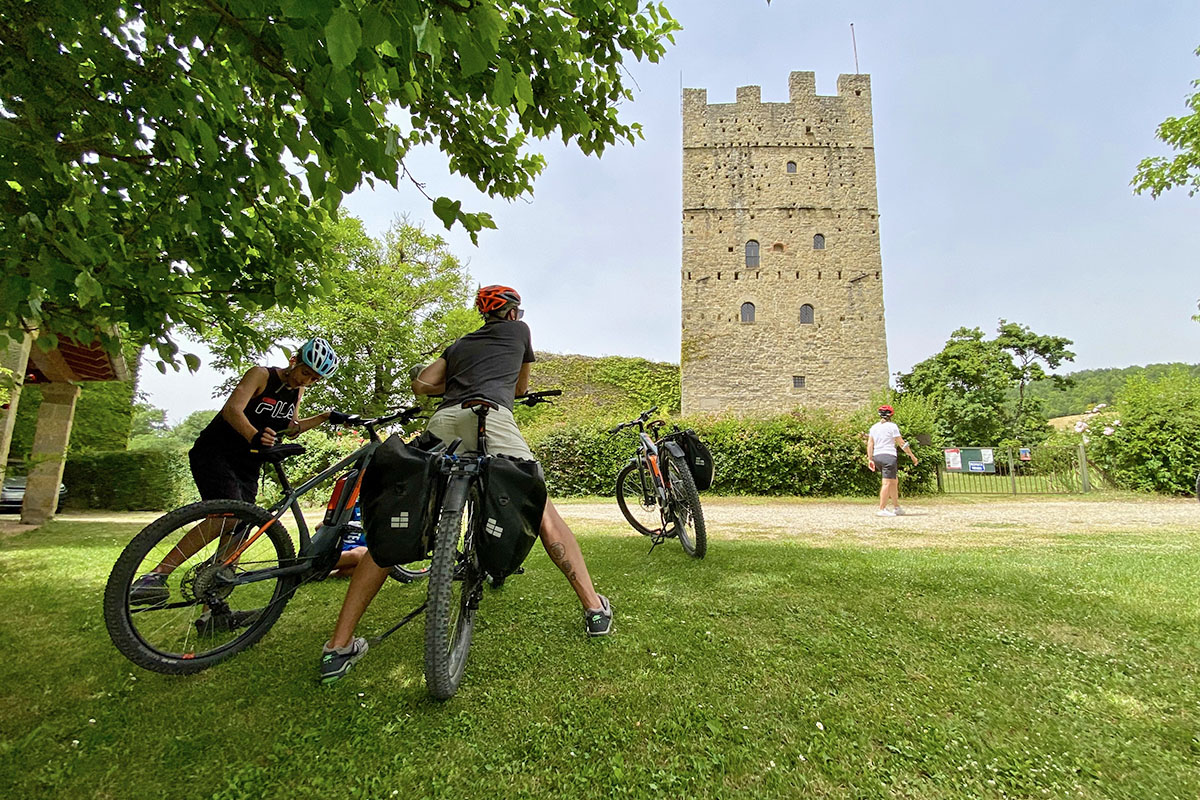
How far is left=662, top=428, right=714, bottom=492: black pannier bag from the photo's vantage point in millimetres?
4426

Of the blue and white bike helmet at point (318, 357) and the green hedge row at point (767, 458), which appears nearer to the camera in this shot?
the blue and white bike helmet at point (318, 357)

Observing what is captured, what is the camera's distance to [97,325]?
2836 millimetres

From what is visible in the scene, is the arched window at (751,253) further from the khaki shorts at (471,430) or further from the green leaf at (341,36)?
the green leaf at (341,36)

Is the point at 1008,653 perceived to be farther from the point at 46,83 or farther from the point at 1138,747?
the point at 46,83

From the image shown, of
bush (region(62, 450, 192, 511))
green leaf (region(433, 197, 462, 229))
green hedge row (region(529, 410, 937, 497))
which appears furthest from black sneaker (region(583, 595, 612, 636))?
bush (region(62, 450, 192, 511))

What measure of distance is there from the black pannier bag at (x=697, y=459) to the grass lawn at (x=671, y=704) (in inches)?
48.5

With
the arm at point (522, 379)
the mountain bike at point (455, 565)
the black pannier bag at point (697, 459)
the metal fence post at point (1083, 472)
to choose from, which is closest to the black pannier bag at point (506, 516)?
the mountain bike at point (455, 565)

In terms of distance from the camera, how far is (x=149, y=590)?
7.56 feet

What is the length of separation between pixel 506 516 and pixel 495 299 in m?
1.26

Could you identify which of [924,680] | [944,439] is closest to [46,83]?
[924,680]

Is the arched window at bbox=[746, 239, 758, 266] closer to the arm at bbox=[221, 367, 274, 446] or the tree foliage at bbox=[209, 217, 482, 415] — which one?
the tree foliage at bbox=[209, 217, 482, 415]

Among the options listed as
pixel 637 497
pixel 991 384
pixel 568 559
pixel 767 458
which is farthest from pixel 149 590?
pixel 991 384

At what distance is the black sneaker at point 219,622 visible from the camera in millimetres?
2637

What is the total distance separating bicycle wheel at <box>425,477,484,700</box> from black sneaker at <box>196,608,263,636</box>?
43.7 inches
